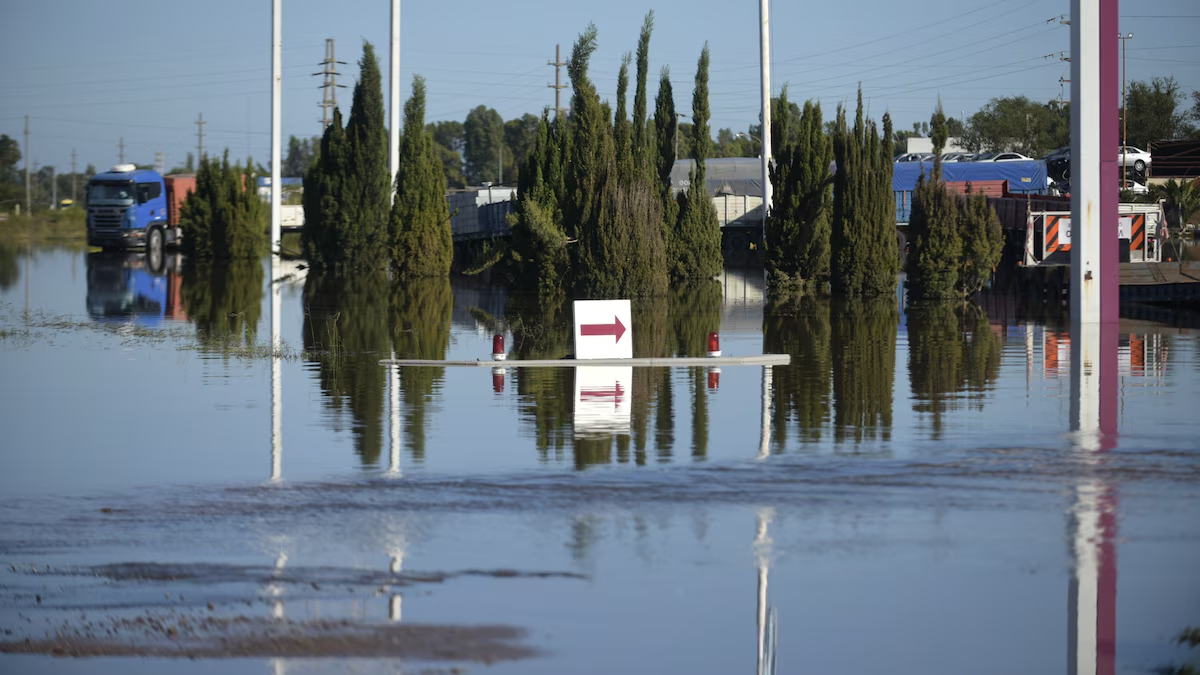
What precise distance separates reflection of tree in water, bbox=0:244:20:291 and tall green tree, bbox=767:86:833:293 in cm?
2036

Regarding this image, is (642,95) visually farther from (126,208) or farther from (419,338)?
(126,208)

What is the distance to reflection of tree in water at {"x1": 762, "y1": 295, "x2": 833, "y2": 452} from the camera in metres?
14.1

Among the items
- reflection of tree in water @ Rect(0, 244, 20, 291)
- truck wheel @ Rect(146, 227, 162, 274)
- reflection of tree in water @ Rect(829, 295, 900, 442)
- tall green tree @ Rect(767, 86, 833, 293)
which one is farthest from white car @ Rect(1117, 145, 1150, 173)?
reflection of tree in water @ Rect(0, 244, 20, 291)

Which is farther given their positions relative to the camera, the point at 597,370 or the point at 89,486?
the point at 597,370

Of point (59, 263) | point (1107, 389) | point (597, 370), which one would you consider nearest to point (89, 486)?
point (597, 370)

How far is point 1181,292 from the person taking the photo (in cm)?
2870

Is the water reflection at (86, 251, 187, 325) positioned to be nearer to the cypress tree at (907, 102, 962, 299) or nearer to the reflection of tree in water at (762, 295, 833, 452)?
the reflection of tree in water at (762, 295, 833, 452)

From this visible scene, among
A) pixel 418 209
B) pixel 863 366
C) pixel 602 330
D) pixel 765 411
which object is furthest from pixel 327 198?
pixel 765 411

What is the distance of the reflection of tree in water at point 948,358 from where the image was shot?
52.2 ft

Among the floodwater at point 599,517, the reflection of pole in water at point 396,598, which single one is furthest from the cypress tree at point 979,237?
the reflection of pole in water at point 396,598

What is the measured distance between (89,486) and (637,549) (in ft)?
15.7

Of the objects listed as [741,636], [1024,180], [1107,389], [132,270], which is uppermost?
[1024,180]

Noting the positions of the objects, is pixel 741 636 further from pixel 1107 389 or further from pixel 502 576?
pixel 1107 389

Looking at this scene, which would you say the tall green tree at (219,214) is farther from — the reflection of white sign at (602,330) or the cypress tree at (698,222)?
the reflection of white sign at (602,330)
